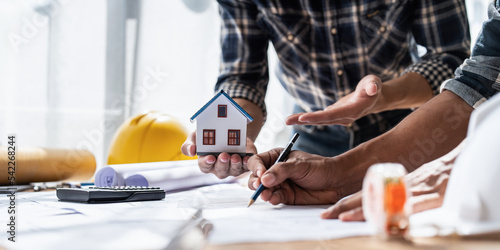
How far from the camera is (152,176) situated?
1061 mm

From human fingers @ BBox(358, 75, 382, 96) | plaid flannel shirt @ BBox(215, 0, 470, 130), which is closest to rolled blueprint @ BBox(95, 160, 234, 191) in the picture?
plaid flannel shirt @ BBox(215, 0, 470, 130)

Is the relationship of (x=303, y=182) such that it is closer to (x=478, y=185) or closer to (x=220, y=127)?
(x=220, y=127)

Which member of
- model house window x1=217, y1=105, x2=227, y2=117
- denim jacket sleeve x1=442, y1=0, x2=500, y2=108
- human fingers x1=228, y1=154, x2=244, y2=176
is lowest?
human fingers x1=228, y1=154, x2=244, y2=176

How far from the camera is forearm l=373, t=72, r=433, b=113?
1.17 meters

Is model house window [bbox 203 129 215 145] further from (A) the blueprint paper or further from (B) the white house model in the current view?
(A) the blueprint paper

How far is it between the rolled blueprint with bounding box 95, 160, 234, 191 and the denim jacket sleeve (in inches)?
25.0

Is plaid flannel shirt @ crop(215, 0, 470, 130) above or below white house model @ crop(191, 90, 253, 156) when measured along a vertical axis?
above

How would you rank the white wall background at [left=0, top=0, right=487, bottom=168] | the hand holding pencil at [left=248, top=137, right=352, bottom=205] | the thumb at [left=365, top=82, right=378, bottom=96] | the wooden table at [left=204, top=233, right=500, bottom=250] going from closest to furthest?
the wooden table at [left=204, top=233, right=500, bottom=250] → the hand holding pencil at [left=248, top=137, right=352, bottom=205] → the thumb at [left=365, top=82, right=378, bottom=96] → the white wall background at [left=0, top=0, right=487, bottom=168]

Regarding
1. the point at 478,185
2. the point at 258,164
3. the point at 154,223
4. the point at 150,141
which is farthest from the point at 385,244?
the point at 150,141

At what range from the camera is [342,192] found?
89cm

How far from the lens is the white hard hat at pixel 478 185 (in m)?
0.49

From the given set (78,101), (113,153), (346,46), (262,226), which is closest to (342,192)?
(262,226)

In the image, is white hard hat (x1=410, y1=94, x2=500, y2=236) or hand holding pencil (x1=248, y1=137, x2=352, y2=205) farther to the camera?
hand holding pencil (x1=248, y1=137, x2=352, y2=205)

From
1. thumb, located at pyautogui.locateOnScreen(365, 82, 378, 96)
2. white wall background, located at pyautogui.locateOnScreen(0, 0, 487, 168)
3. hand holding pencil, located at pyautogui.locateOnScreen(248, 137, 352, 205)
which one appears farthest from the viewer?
white wall background, located at pyautogui.locateOnScreen(0, 0, 487, 168)
